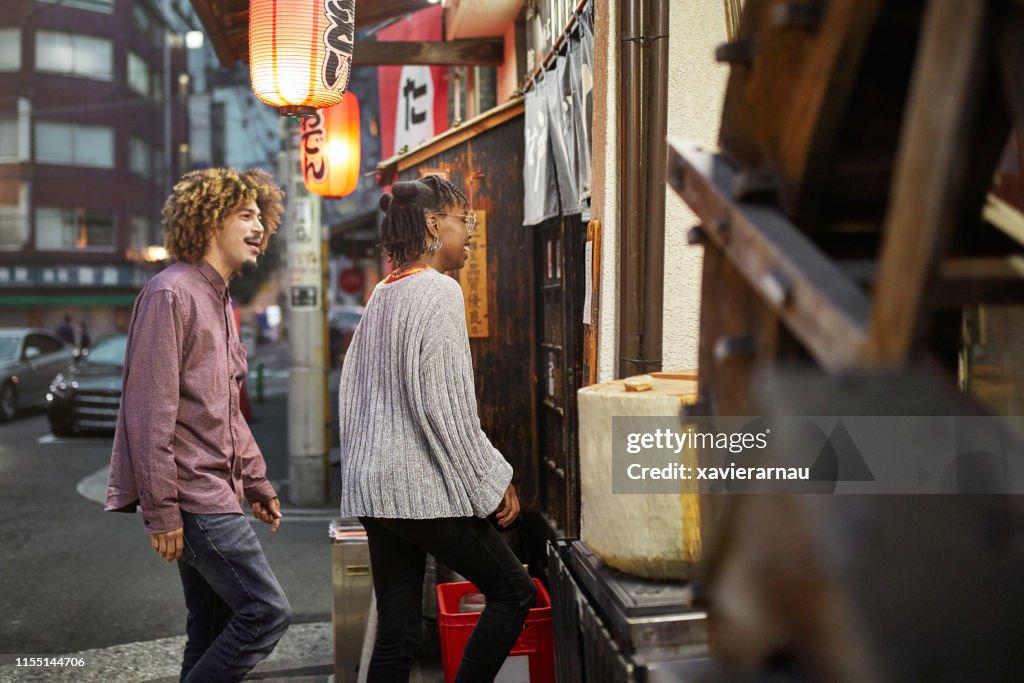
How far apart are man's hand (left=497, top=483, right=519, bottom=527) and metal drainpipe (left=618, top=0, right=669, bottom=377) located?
681 millimetres

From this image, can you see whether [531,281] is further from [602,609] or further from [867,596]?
[867,596]

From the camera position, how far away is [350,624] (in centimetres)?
486

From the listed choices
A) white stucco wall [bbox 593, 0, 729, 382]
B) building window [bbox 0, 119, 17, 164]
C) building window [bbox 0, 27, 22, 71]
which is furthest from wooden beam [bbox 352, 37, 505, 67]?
building window [bbox 0, 27, 22, 71]

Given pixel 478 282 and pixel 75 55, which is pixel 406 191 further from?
pixel 75 55

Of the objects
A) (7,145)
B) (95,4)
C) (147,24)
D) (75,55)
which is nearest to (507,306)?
(7,145)

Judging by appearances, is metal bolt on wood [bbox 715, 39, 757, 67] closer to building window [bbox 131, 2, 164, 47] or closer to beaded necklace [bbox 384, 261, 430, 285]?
beaded necklace [bbox 384, 261, 430, 285]

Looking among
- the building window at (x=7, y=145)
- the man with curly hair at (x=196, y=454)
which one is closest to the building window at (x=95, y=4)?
the building window at (x=7, y=145)

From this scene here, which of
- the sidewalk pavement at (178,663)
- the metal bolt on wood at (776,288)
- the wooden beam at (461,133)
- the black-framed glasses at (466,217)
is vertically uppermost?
the wooden beam at (461,133)

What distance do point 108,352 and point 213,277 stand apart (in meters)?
15.2

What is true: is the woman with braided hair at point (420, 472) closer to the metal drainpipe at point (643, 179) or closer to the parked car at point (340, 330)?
the metal drainpipe at point (643, 179)

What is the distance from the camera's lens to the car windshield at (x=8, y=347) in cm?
1960

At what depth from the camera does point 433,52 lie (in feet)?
29.6

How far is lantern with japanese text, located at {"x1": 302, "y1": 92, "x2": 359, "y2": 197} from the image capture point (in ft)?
35.4

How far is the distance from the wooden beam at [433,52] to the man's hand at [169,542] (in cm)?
649
